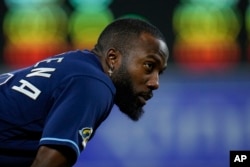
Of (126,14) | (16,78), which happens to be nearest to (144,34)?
(16,78)

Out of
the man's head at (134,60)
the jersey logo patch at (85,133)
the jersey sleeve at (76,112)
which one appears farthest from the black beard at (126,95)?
the jersey logo patch at (85,133)

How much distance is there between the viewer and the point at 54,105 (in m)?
2.38

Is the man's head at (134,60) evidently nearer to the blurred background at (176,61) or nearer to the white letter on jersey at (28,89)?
the white letter on jersey at (28,89)

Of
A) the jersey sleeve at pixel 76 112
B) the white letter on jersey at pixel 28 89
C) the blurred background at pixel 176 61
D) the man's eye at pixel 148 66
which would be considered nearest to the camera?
the jersey sleeve at pixel 76 112

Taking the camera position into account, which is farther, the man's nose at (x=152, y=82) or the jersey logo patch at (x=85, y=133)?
the man's nose at (x=152, y=82)

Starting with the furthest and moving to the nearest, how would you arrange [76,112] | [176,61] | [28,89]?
[176,61], [28,89], [76,112]

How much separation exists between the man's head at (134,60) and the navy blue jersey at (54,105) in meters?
0.07

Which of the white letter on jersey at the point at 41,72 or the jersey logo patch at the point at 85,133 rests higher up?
the white letter on jersey at the point at 41,72

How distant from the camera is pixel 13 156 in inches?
98.7

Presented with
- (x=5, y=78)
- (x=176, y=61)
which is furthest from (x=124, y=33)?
(x=176, y=61)

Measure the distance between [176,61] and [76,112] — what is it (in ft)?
9.82

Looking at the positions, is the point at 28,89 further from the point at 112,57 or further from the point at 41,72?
the point at 112,57

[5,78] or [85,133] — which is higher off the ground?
[5,78]

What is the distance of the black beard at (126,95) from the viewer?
2.63 meters
